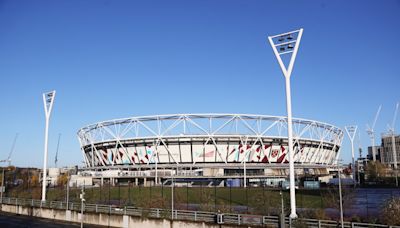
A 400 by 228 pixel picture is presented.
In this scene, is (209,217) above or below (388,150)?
below

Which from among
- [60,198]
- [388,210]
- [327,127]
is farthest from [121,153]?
[388,210]

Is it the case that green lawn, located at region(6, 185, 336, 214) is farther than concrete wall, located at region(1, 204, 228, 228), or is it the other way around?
green lawn, located at region(6, 185, 336, 214)

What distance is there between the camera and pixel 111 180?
8731cm

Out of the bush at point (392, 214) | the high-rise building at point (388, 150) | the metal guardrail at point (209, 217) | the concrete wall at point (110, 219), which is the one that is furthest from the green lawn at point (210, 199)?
the high-rise building at point (388, 150)

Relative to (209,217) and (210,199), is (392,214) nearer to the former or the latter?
Result: (209,217)

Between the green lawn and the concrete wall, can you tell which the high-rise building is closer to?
Answer: the green lawn

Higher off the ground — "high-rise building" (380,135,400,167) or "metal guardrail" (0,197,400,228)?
"high-rise building" (380,135,400,167)

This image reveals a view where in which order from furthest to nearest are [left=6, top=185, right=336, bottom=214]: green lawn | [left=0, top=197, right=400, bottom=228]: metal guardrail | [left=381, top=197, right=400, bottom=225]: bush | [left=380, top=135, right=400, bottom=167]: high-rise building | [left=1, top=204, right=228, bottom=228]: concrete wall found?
[left=380, top=135, right=400, bottom=167]: high-rise building
[left=6, top=185, right=336, bottom=214]: green lawn
[left=1, top=204, right=228, bottom=228]: concrete wall
[left=0, top=197, right=400, bottom=228]: metal guardrail
[left=381, top=197, right=400, bottom=225]: bush

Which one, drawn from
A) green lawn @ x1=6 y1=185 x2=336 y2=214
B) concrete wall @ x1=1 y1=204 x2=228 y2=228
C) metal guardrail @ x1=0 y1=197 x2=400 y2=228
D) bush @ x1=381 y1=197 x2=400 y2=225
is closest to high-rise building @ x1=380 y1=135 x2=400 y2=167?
green lawn @ x1=6 y1=185 x2=336 y2=214

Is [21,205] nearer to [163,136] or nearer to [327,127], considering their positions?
[163,136]

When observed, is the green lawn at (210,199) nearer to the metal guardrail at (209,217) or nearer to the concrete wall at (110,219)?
the metal guardrail at (209,217)

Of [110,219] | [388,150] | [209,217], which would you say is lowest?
[110,219]

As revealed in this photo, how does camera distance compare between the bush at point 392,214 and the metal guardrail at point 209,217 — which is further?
the metal guardrail at point 209,217

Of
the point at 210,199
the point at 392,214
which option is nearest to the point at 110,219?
the point at 210,199
